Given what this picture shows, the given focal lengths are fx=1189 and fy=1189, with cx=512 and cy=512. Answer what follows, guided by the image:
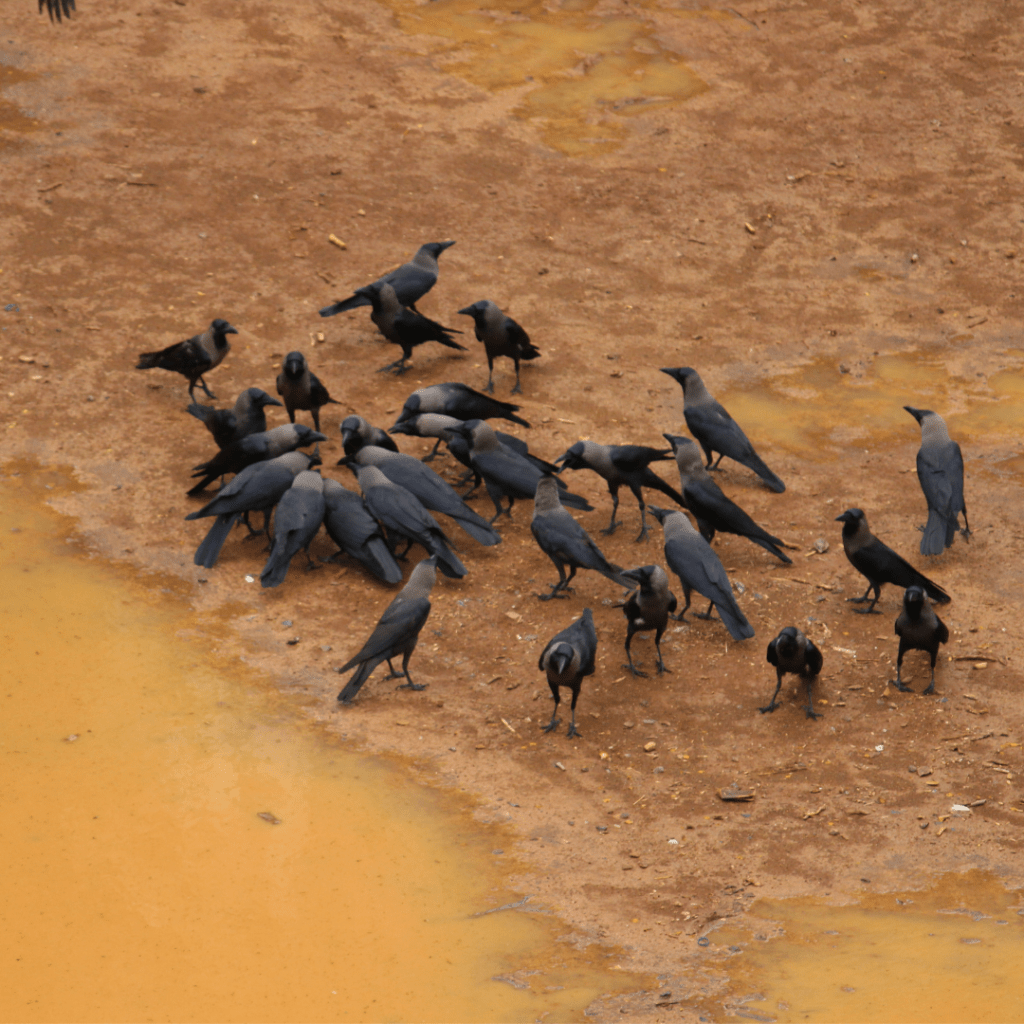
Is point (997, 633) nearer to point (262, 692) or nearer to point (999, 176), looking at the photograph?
point (262, 692)

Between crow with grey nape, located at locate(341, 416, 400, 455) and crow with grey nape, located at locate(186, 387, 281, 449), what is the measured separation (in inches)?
27.9

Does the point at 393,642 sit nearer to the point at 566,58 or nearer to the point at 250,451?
the point at 250,451

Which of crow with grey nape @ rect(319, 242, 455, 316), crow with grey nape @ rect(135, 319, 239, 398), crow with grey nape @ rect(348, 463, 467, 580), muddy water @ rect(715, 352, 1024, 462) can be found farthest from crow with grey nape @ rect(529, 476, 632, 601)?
crow with grey nape @ rect(319, 242, 455, 316)

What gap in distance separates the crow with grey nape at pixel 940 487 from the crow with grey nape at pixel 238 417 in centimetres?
509

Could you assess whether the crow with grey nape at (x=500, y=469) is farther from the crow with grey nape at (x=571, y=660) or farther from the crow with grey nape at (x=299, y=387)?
the crow with grey nape at (x=571, y=660)

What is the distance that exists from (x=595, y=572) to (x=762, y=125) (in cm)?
904

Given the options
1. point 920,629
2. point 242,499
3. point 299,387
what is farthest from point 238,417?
point 920,629

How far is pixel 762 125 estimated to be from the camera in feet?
50.9

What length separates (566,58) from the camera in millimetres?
16953

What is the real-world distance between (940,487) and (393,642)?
14.1ft

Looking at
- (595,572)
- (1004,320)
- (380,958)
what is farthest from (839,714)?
(1004,320)

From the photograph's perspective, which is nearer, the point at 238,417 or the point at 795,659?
the point at 795,659

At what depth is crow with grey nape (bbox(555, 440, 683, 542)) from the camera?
891 centimetres

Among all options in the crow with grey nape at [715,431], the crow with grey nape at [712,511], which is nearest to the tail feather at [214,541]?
the crow with grey nape at [712,511]
